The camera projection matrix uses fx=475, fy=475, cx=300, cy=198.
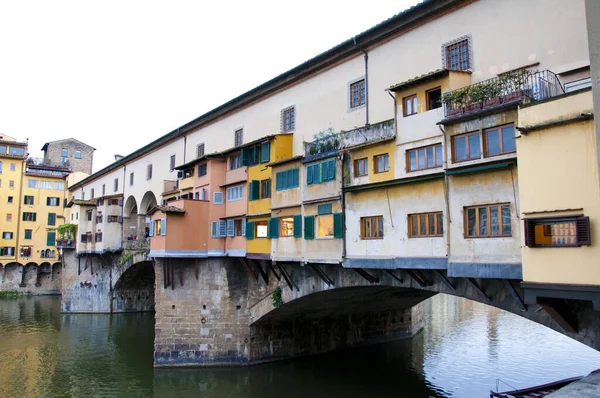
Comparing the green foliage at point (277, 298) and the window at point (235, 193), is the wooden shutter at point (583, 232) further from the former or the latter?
the window at point (235, 193)

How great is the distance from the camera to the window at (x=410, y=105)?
51.3 feet

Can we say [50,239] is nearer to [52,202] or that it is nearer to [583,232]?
[52,202]

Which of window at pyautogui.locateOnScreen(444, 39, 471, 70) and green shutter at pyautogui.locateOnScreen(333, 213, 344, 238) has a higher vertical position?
window at pyautogui.locateOnScreen(444, 39, 471, 70)

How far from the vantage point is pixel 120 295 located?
157 feet

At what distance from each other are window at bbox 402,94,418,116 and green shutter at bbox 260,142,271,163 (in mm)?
8575

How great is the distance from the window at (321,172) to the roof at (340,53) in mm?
4868

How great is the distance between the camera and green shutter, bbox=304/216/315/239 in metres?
19.3

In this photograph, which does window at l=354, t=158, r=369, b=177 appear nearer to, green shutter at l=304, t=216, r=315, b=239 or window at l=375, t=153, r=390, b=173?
window at l=375, t=153, r=390, b=173

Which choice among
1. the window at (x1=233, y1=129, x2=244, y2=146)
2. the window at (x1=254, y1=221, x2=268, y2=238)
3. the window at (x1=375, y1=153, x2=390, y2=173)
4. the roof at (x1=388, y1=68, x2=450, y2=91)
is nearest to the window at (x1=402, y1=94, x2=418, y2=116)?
the roof at (x1=388, y1=68, x2=450, y2=91)

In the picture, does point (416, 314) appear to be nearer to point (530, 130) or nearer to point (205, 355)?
point (205, 355)

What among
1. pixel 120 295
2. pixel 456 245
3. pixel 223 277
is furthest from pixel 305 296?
pixel 120 295

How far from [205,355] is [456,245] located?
1622cm

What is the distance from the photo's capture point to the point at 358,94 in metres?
19.7

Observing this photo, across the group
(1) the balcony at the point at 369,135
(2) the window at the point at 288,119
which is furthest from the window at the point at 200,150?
(1) the balcony at the point at 369,135
